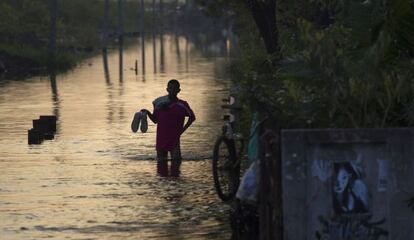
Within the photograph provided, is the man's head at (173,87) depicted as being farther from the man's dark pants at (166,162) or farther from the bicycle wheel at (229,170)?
the bicycle wheel at (229,170)

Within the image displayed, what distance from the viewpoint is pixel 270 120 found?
988cm

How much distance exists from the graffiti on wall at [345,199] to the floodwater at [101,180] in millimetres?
1948

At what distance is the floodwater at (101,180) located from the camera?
11.6 metres

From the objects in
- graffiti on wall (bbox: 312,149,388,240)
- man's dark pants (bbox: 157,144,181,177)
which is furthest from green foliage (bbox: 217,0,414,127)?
man's dark pants (bbox: 157,144,181,177)

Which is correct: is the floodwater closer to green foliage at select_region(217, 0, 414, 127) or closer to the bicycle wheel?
the bicycle wheel

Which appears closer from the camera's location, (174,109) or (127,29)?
(174,109)

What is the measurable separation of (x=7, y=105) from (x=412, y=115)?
22.2 meters

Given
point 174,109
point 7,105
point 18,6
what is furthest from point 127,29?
point 174,109

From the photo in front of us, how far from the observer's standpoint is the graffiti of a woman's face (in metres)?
9.46

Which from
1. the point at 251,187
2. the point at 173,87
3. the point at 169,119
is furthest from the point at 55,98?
the point at 251,187

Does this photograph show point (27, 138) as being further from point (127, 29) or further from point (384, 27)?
point (127, 29)

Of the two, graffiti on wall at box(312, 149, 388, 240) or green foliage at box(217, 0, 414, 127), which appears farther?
green foliage at box(217, 0, 414, 127)

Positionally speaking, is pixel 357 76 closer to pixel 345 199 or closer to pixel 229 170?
pixel 345 199

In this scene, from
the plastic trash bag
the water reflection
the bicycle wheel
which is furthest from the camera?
the water reflection
